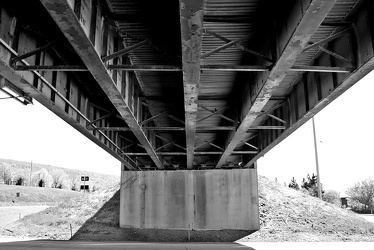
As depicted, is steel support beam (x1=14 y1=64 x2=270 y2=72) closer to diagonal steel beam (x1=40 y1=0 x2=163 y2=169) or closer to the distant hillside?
diagonal steel beam (x1=40 y1=0 x2=163 y2=169)

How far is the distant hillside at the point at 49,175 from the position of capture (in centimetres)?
12825

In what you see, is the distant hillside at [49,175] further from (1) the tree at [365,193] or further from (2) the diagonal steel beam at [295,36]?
(2) the diagonal steel beam at [295,36]

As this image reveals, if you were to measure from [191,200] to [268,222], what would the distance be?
6.06 metres

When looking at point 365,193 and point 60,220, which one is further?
point 365,193

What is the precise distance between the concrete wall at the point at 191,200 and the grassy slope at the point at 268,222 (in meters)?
1.12

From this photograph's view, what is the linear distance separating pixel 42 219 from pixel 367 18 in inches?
1204

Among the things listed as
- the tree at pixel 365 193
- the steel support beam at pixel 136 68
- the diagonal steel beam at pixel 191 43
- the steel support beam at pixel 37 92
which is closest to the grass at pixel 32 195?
the tree at pixel 365 193

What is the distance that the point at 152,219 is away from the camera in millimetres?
26641

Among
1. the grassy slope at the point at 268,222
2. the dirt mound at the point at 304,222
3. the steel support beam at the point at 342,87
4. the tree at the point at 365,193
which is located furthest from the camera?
the tree at the point at 365,193

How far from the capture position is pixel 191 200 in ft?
87.5

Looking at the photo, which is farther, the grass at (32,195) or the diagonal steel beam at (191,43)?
the grass at (32,195)

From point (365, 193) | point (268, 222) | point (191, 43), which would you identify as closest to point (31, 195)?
point (268, 222)

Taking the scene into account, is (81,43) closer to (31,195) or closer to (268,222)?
(268,222)

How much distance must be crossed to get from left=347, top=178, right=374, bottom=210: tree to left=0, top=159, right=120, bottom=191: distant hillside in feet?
244
